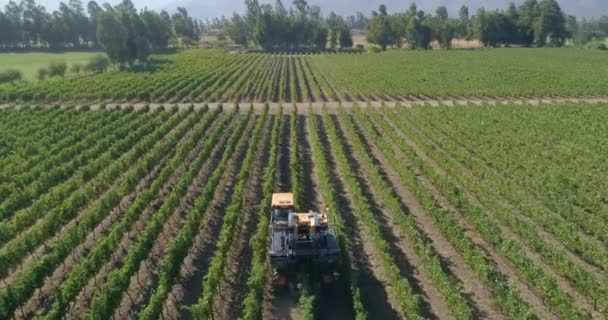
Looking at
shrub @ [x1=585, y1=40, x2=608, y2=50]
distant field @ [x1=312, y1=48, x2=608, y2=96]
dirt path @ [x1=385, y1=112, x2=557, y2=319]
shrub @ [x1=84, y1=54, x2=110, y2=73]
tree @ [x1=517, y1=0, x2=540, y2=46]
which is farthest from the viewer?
tree @ [x1=517, y1=0, x2=540, y2=46]

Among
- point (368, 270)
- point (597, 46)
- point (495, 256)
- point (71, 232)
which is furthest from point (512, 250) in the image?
point (597, 46)

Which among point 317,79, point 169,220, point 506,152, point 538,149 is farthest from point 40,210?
point 317,79

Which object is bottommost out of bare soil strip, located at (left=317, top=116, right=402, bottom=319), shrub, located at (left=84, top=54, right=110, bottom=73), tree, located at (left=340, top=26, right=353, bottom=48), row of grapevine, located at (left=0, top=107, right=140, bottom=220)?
bare soil strip, located at (left=317, top=116, right=402, bottom=319)

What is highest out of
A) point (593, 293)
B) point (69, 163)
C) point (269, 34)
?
point (269, 34)

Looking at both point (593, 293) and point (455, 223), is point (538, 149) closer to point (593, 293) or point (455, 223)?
point (455, 223)

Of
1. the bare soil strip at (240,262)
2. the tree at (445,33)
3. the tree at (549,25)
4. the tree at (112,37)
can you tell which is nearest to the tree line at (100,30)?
the tree at (112,37)

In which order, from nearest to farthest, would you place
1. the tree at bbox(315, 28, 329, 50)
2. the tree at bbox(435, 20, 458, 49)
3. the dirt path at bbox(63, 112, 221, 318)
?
the dirt path at bbox(63, 112, 221, 318) → the tree at bbox(435, 20, 458, 49) → the tree at bbox(315, 28, 329, 50)

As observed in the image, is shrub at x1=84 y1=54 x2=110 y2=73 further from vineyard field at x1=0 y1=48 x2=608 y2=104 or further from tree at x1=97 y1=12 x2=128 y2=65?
vineyard field at x1=0 y1=48 x2=608 y2=104

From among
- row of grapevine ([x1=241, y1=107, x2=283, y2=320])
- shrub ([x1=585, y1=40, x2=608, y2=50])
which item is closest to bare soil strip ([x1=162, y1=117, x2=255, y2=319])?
row of grapevine ([x1=241, y1=107, x2=283, y2=320])
